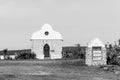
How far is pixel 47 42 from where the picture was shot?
136ft

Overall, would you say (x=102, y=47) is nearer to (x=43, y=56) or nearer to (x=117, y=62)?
(x=117, y=62)

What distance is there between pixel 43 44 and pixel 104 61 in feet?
68.8

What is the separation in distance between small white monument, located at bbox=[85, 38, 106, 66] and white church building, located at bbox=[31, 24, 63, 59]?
19.6m

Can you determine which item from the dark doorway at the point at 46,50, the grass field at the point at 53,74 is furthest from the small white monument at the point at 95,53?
the dark doorway at the point at 46,50

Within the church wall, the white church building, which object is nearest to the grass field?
the church wall

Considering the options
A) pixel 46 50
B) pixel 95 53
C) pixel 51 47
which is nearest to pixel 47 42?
pixel 51 47

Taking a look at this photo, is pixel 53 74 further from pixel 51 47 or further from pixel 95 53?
pixel 51 47

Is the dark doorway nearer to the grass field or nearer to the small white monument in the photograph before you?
the grass field

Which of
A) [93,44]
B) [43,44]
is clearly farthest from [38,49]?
[93,44]

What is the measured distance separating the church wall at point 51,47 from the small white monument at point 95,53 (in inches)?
776

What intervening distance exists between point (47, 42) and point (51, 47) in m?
0.98

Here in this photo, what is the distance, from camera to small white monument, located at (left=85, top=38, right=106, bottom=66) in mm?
21266

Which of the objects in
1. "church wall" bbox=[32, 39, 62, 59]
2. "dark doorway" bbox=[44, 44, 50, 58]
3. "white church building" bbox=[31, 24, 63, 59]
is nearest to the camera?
"church wall" bbox=[32, 39, 62, 59]

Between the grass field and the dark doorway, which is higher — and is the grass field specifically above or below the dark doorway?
below
